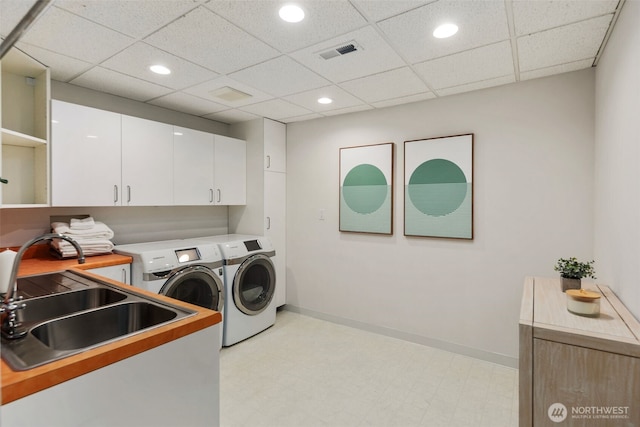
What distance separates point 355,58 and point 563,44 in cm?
127

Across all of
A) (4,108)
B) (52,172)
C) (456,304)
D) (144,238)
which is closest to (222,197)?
(144,238)

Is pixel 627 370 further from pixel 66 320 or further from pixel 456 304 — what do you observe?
pixel 66 320

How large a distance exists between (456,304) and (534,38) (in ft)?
7.10

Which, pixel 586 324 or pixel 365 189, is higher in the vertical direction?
pixel 365 189

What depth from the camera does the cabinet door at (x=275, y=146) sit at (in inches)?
153

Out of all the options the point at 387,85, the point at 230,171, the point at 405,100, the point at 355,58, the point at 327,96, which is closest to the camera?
the point at 355,58

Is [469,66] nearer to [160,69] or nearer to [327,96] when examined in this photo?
[327,96]

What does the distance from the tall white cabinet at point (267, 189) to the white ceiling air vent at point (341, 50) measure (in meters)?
1.78

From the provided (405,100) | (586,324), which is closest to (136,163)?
(405,100)

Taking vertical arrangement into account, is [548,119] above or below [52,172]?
above

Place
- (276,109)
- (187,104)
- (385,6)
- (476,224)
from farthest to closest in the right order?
(276,109)
(187,104)
(476,224)
(385,6)

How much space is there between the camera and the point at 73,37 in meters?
1.98

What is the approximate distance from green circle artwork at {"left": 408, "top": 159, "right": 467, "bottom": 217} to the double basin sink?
93.9 inches

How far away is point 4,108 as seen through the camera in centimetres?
243
